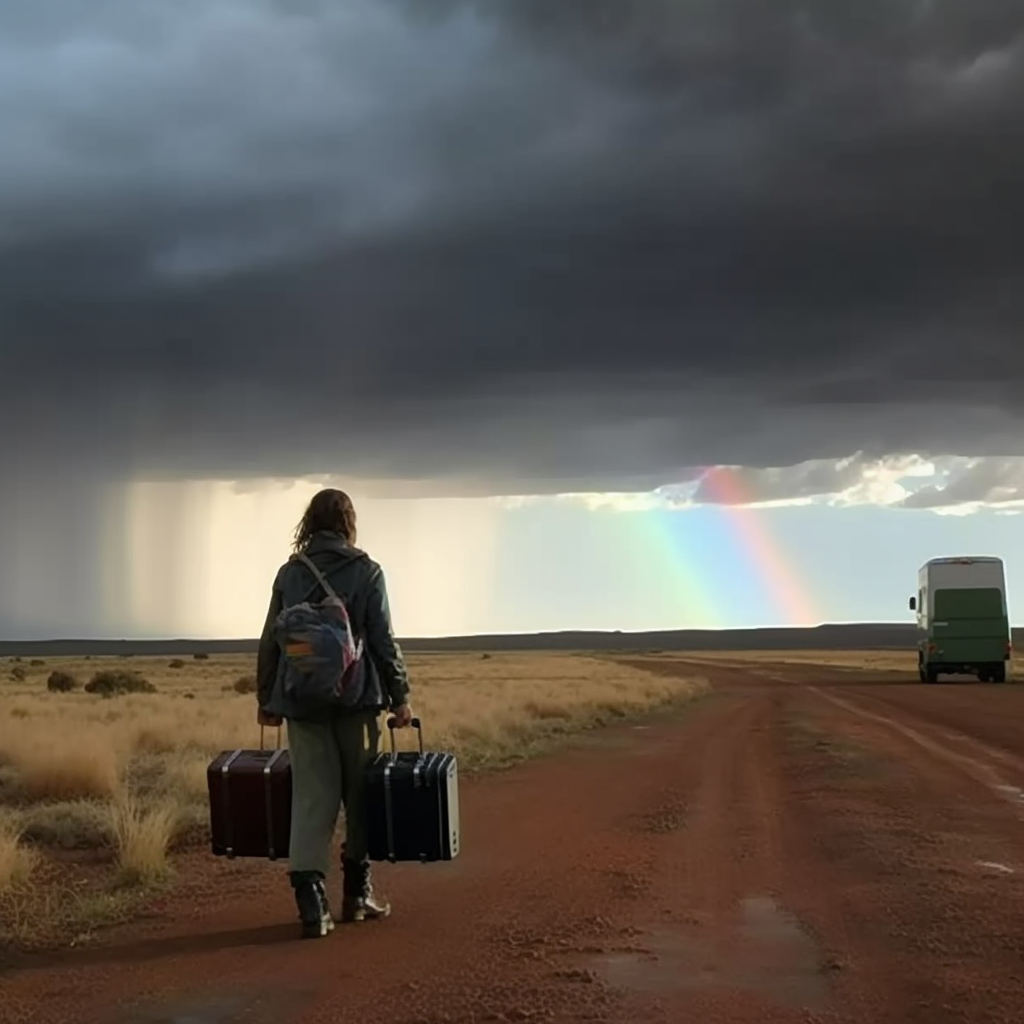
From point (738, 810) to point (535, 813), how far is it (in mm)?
1804

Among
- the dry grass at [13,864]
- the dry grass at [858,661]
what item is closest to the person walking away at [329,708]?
the dry grass at [13,864]

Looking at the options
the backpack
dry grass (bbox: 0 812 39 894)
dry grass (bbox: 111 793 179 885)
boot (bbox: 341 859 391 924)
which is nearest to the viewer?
the backpack

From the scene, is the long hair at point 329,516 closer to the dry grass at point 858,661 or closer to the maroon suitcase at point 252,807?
the maroon suitcase at point 252,807

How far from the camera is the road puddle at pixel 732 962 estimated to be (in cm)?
572

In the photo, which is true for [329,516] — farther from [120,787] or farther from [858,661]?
[858,661]

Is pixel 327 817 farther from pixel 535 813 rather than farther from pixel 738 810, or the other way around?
pixel 738 810

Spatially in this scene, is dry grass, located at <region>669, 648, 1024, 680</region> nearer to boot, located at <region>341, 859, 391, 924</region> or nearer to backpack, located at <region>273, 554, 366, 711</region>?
boot, located at <region>341, 859, 391, 924</region>

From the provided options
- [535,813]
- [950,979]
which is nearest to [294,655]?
[950,979]

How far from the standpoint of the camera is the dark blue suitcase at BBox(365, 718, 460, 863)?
6.86 meters

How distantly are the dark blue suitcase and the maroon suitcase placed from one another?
0.48 meters

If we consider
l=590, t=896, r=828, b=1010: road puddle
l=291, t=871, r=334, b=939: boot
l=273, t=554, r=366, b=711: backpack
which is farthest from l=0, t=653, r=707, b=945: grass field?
l=590, t=896, r=828, b=1010: road puddle

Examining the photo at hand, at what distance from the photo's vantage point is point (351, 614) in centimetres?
682

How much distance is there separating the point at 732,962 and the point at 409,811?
1.80 metres

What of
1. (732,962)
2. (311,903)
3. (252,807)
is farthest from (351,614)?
(732,962)
